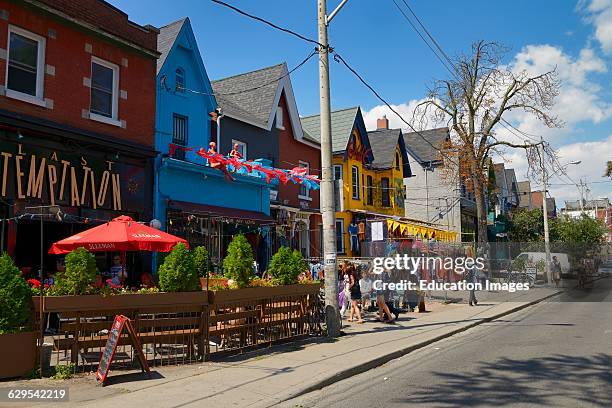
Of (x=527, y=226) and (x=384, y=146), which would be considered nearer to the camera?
(x=384, y=146)

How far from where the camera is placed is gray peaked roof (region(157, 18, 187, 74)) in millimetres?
16234

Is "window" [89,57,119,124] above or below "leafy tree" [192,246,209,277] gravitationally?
above

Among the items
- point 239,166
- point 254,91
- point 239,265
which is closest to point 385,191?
point 254,91

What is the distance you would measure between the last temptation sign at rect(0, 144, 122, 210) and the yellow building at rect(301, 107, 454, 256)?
1460cm

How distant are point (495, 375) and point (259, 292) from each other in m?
4.29

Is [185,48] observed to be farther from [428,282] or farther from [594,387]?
[594,387]

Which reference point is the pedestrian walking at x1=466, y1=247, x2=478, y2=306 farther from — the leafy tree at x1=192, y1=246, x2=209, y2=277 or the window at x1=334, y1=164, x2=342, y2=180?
the leafy tree at x1=192, y1=246, x2=209, y2=277

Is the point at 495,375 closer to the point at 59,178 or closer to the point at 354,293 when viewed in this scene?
the point at 354,293

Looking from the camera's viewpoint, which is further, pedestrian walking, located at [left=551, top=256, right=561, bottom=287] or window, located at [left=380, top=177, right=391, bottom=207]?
window, located at [left=380, top=177, right=391, bottom=207]

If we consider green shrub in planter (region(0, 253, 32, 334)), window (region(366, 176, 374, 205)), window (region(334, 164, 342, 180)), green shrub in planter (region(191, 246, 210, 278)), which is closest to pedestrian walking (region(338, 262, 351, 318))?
green shrub in planter (region(191, 246, 210, 278))

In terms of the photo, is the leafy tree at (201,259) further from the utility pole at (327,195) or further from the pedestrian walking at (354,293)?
the pedestrian walking at (354,293)

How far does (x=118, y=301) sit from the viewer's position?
780cm

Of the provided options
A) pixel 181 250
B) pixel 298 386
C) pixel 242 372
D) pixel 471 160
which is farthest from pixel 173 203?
pixel 471 160

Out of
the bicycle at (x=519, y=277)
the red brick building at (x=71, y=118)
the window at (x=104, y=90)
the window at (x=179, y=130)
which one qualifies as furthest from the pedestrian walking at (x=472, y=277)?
the window at (x=104, y=90)
